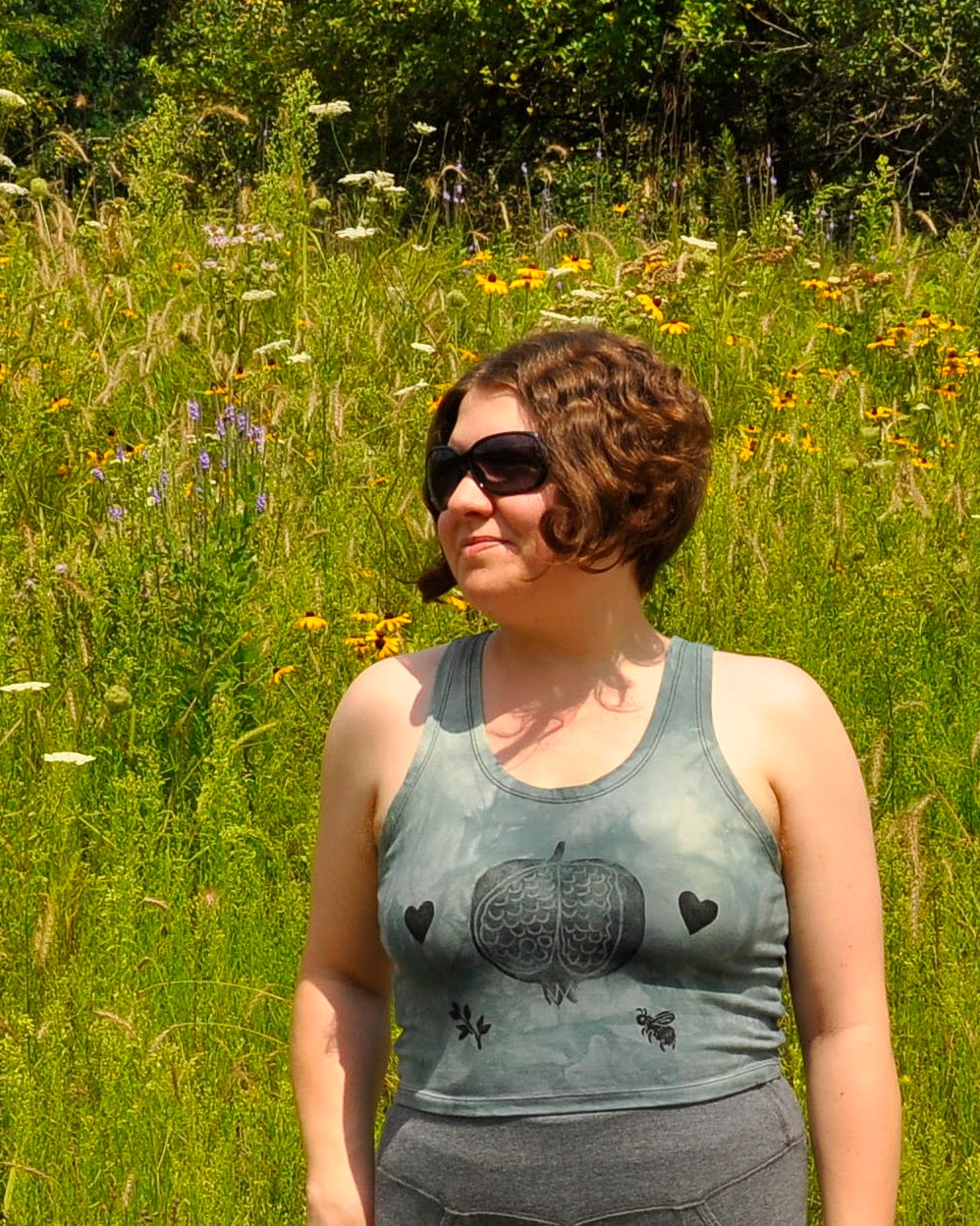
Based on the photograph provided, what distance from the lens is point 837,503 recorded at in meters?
4.16

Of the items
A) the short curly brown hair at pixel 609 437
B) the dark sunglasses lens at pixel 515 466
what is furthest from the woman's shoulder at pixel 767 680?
the dark sunglasses lens at pixel 515 466

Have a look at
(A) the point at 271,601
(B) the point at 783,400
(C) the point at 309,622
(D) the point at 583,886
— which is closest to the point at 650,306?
(B) the point at 783,400

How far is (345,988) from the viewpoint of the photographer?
5.55ft

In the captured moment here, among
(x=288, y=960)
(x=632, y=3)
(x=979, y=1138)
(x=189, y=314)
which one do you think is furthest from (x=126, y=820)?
(x=632, y=3)

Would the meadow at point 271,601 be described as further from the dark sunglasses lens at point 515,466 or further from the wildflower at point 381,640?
the dark sunglasses lens at point 515,466

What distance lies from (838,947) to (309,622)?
Answer: 2152mm

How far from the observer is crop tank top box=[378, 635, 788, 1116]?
4.80 feet

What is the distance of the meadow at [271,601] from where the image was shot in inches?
98.1

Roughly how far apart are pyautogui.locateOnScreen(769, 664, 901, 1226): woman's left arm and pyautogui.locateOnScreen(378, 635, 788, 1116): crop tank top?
0.11ft

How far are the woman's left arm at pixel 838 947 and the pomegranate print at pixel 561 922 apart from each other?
18 cm

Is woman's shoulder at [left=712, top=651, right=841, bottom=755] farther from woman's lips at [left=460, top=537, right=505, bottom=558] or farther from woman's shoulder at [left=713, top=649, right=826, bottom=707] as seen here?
woman's lips at [left=460, top=537, right=505, bottom=558]

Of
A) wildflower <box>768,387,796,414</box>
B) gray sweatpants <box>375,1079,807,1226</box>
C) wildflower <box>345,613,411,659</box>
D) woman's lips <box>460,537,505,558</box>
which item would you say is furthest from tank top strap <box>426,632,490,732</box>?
wildflower <box>768,387,796,414</box>

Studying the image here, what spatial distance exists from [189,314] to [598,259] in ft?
5.05

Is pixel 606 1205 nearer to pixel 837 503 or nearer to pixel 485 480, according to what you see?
pixel 485 480
